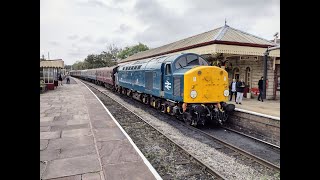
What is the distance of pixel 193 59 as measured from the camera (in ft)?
39.9

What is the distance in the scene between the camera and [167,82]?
1212 centimetres

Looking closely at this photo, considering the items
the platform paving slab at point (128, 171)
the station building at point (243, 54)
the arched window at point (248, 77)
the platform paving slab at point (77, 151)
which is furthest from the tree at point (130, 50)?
the platform paving slab at point (128, 171)

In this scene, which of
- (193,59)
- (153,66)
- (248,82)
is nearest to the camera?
(193,59)

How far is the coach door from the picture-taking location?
11.8 meters

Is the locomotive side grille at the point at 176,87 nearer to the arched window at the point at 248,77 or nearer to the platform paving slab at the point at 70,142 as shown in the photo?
the platform paving slab at the point at 70,142

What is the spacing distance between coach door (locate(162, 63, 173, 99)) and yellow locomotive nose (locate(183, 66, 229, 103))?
4.49 feet

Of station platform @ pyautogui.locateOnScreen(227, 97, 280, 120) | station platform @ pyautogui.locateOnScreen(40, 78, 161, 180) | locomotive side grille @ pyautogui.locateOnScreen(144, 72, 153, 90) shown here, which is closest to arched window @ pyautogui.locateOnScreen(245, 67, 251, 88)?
station platform @ pyautogui.locateOnScreen(227, 97, 280, 120)

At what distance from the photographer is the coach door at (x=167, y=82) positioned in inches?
463

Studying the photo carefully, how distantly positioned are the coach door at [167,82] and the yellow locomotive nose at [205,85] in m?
1.37
